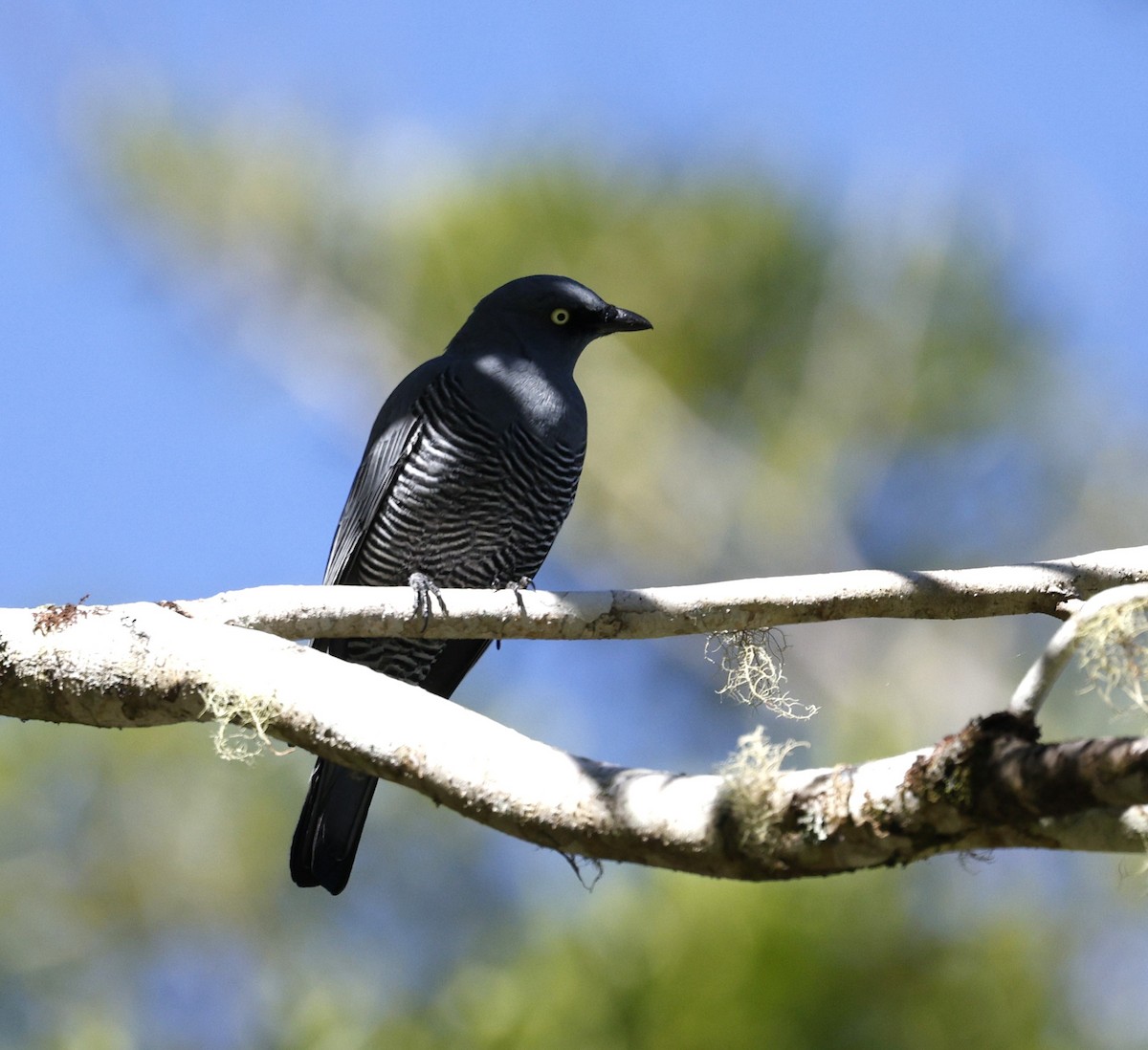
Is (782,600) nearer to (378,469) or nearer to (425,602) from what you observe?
(425,602)

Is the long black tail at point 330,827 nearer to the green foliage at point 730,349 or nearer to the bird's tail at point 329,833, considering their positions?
the bird's tail at point 329,833

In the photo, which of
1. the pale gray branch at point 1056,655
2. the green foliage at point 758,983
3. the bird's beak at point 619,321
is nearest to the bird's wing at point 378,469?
the bird's beak at point 619,321

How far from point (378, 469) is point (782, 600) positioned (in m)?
1.64

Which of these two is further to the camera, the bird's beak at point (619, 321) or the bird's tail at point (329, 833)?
the bird's beak at point (619, 321)

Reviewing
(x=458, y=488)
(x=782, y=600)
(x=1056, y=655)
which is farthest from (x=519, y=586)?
(x=1056, y=655)

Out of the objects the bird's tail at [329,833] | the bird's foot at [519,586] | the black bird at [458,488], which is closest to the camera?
the bird's foot at [519,586]

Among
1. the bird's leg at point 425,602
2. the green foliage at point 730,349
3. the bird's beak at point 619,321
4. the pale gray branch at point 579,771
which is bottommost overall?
the pale gray branch at point 579,771

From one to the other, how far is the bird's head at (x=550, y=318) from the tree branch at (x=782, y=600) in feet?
5.20

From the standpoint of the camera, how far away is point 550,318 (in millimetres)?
4176

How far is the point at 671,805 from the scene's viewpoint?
5.85 ft

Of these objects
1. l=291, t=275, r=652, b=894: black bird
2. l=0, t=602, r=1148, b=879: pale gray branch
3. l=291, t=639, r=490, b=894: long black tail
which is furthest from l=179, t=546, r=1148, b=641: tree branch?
l=291, t=275, r=652, b=894: black bird

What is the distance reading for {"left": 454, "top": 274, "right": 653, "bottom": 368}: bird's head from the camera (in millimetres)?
4145

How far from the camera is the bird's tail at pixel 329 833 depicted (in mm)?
3508

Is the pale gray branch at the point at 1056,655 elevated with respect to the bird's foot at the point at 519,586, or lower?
lower
